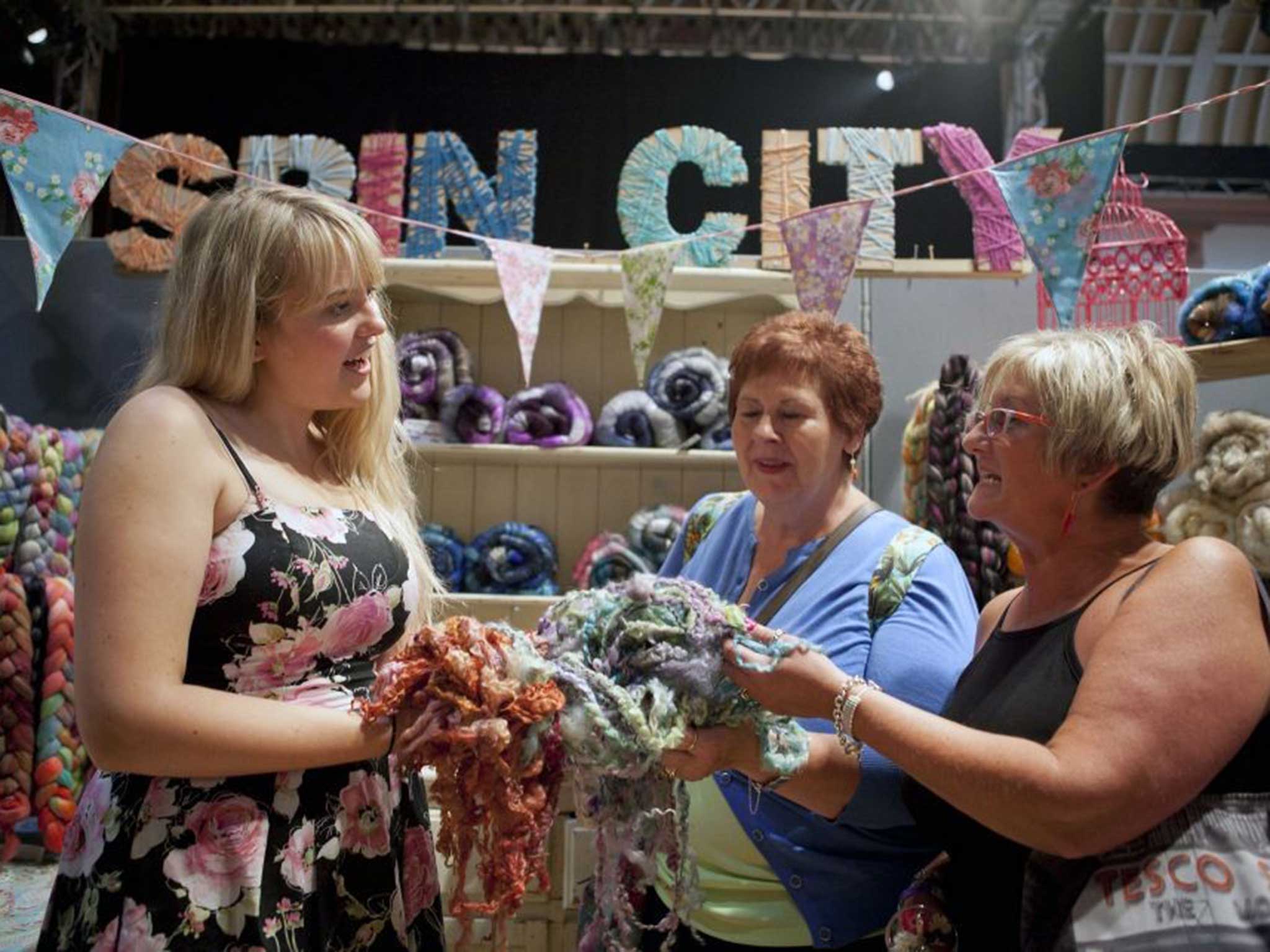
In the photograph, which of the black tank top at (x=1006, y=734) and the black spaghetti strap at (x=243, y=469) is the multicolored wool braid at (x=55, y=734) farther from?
the black tank top at (x=1006, y=734)

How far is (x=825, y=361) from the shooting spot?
159cm

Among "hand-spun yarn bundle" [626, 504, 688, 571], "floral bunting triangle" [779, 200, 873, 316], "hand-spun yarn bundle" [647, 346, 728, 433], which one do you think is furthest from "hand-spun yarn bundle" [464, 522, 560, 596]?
"floral bunting triangle" [779, 200, 873, 316]

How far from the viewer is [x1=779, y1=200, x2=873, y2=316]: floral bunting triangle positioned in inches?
96.3

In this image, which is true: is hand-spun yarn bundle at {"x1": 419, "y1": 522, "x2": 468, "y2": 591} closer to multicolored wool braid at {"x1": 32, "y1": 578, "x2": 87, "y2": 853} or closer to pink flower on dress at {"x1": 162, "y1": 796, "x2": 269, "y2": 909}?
multicolored wool braid at {"x1": 32, "y1": 578, "x2": 87, "y2": 853}

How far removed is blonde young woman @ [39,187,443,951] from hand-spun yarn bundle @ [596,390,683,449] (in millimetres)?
Result: 1852

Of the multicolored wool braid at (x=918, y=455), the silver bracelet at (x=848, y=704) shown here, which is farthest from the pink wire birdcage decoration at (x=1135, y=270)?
the silver bracelet at (x=848, y=704)

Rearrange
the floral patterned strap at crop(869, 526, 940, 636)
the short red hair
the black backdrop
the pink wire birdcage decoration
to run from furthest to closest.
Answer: the black backdrop
the pink wire birdcage decoration
the short red hair
the floral patterned strap at crop(869, 526, 940, 636)

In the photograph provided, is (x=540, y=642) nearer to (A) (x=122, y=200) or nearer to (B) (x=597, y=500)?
(B) (x=597, y=500)

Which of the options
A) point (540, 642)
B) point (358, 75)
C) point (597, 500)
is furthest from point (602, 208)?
point (540, 642)

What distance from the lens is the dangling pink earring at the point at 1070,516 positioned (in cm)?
116

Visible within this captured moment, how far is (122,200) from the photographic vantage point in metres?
3.20

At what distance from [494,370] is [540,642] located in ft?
7.89

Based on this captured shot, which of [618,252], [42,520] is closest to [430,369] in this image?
[618,252]

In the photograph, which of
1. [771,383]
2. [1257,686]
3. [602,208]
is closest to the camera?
[1257,686]
